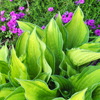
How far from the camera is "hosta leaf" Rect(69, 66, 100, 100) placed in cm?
63

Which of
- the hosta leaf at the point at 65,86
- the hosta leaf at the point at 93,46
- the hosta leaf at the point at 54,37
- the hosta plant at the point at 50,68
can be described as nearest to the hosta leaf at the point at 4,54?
the hosta plant at the point at 50,68

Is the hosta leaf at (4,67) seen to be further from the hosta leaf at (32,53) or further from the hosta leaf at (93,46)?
the hosta leaf at (93,46)

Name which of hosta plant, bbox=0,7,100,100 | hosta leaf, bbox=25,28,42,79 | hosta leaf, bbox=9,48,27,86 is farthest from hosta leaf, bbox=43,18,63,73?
hosta leaf, bbox=9,48,27,86

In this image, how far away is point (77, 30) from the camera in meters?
0.91

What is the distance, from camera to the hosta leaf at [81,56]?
667mm

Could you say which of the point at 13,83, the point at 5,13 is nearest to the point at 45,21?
the point at 5,13

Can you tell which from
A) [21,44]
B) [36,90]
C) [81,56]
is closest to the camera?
[36,90]

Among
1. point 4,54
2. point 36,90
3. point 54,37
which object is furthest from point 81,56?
point 4,54

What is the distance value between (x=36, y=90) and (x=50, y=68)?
129mm

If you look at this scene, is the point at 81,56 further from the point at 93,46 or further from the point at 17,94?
the point at 17,94

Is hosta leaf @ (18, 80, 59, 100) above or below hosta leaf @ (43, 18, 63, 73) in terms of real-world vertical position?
below

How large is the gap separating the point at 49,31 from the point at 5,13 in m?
1.63

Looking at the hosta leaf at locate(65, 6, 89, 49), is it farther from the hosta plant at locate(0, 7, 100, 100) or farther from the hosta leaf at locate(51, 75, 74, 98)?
the hosta leaf at locate(51, 75, 74, 98)

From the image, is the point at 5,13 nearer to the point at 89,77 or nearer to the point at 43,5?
the point at 43,5
